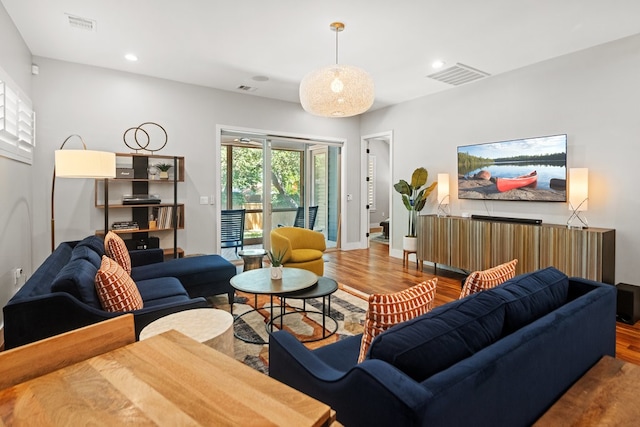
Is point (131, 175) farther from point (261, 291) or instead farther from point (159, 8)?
point (261, 291)

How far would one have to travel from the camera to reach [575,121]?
13.1 ft

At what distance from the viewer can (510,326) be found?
1437 millimetres

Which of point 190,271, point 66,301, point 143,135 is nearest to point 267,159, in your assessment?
point 143,135

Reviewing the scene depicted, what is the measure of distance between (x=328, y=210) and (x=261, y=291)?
4401 mm

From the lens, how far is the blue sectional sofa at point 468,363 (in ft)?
3.22

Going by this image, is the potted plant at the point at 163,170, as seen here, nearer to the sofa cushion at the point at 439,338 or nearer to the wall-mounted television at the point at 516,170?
the wall-mounted television at the point at 516,170

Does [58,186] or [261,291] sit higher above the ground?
[58,186]

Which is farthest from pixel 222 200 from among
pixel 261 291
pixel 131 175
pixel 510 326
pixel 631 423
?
pixel 631 423

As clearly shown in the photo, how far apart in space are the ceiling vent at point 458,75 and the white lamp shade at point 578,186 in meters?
1.71

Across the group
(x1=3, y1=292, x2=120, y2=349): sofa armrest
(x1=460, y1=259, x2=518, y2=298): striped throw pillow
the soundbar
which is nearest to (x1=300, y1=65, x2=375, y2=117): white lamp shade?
(x1=460, y1=259, x2=518, y2=298): striped throw pillow

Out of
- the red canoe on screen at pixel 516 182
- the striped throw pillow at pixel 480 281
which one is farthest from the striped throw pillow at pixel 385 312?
the red canoe on screen at pixel 516 182

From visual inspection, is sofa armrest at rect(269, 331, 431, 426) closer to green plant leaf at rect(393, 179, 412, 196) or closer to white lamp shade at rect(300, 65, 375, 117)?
white lamp shade at rect(300, 65, 375, 117)

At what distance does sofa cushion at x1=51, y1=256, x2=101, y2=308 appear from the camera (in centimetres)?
192

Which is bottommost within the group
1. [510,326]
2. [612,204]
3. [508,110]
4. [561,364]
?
[561,364]
